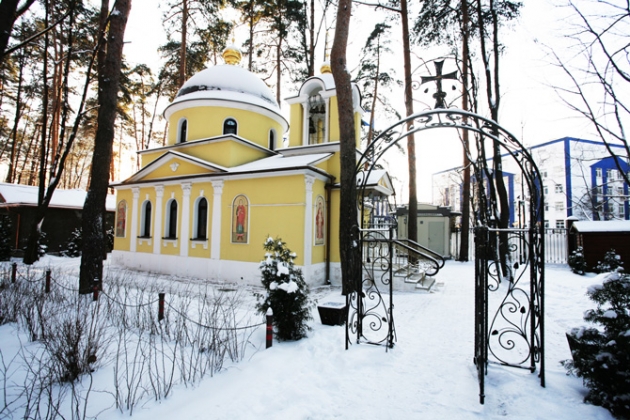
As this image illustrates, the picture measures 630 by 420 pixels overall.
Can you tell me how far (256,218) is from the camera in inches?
428

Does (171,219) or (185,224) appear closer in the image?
(185,224)

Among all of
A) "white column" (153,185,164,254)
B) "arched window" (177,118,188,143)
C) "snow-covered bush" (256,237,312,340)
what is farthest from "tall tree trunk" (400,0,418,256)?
"white column" (153,185,164,254)

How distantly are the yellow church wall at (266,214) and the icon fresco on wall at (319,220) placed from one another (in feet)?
2.30

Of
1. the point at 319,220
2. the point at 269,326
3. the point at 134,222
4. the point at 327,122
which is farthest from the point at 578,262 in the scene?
the point at 134,222

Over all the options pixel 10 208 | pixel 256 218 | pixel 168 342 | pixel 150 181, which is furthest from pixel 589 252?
pixel 10 208

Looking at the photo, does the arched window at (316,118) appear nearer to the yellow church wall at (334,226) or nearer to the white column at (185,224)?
the yellow church wall at (334,226)

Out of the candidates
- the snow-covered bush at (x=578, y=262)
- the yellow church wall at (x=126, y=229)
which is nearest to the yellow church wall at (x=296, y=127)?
the yellow church wall at (x=126, y=229)

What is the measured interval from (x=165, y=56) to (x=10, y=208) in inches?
458

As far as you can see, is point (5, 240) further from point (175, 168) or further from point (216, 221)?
point (216, 221)

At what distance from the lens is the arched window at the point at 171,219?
13.1 metres

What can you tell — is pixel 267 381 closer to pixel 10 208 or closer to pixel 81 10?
pixel 81 10

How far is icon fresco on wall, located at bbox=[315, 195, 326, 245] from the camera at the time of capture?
10617mm

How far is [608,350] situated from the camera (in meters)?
3.15

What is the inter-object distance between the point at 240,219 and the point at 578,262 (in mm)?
12424
